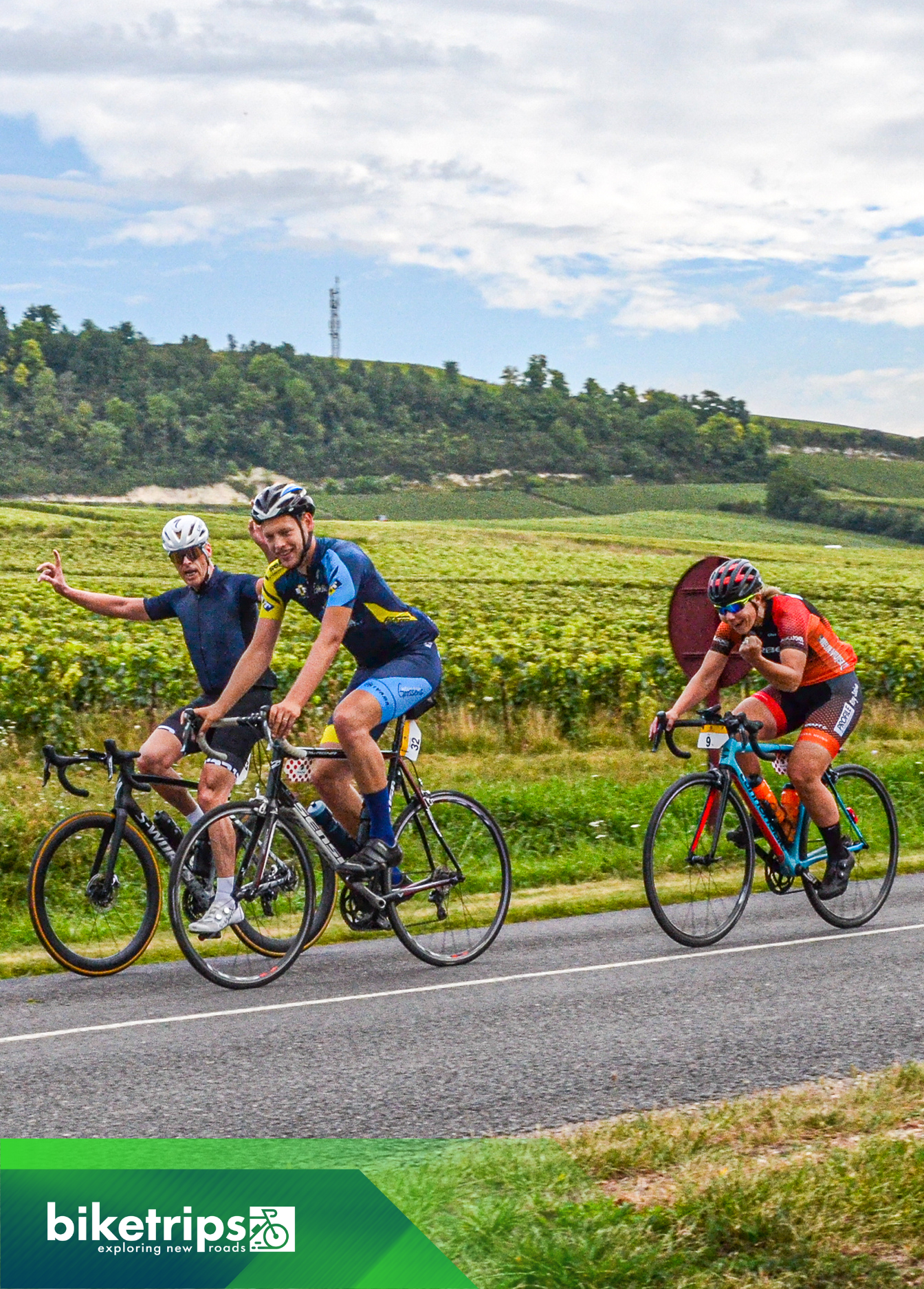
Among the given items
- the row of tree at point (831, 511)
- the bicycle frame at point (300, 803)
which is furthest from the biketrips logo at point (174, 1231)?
the row of tree at point (831, 511)

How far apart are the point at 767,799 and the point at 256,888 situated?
316 cm

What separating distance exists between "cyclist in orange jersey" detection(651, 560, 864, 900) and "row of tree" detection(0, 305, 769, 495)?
92.7 meters

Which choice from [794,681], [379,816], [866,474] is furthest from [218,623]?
[866,474]

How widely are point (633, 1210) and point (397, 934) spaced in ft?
12.9

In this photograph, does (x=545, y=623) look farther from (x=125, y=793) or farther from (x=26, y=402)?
(x=26, y=402)

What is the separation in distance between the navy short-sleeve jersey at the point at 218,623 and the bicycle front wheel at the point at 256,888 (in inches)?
36.0

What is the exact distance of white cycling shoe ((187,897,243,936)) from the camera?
22.8 ft

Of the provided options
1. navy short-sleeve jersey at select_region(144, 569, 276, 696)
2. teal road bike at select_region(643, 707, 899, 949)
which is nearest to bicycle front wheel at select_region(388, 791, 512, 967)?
teal road bike at select_region(643, 707, 899, 949)

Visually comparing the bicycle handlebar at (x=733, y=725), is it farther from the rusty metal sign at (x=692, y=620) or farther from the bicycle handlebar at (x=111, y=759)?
the rusty metal sign at (x=692, y=620)

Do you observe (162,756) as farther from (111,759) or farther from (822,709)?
(822,709)

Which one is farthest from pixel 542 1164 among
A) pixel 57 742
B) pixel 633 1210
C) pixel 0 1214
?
pixel 57 742

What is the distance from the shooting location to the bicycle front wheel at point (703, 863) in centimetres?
826

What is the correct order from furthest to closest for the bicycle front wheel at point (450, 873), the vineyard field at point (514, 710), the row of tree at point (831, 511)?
1. the row of tree at point (831, 511)
2. the vineyard field at point (514, 710)
3. the bicycle front wheel at point (450, 873)

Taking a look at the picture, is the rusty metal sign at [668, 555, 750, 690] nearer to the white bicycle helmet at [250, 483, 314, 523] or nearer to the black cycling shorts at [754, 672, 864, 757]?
the black cycling shorts at [754, 672, 864, 757]
